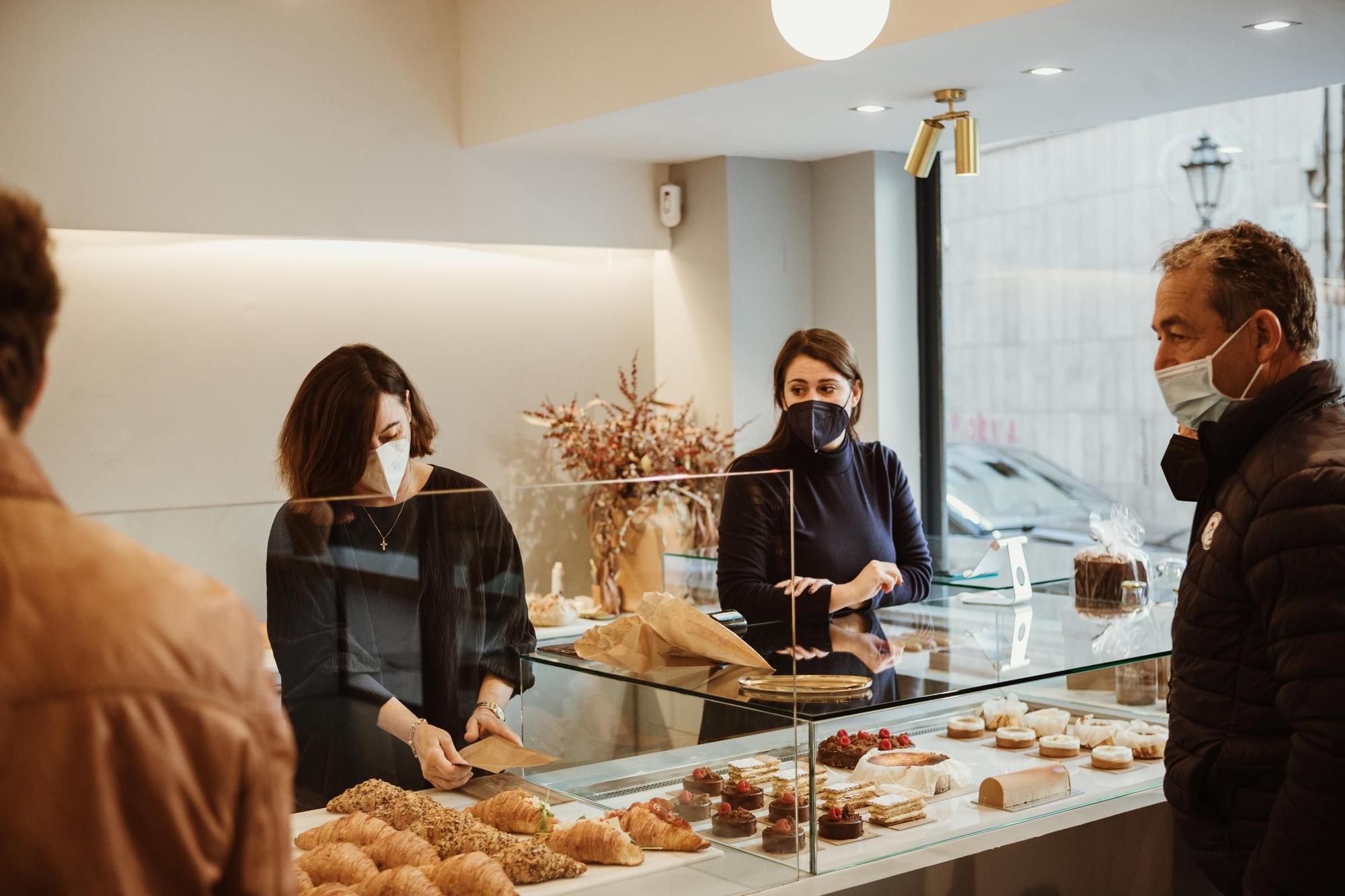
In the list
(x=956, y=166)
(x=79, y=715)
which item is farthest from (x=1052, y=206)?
(x=79, y=715)

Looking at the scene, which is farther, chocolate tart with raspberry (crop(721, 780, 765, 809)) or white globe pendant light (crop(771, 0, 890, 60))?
white globe pendant light (crop(771, 0, 890, 60))

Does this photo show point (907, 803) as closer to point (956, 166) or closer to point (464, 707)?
point (464, 707)

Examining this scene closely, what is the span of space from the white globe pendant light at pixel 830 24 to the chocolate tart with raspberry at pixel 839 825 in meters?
1.74

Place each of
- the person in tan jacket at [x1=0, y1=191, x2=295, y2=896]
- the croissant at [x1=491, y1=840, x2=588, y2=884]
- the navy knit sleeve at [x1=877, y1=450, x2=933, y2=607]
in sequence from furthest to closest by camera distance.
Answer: the navy knit sleeve at [x1=877, y1=450, x2=933, y2=607], the croissant at [x1=491, y1=840, x2=588, y2=884], the person in tan jacket at [x1=0, y1=191, x2=295, y2=896]

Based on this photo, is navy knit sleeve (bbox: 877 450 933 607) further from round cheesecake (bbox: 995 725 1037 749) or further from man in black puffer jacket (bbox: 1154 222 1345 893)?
man in black puffer jacket (bbox: 1154 222 1345 893)

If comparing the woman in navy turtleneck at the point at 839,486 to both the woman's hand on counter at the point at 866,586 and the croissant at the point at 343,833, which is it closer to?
the woman's hand on counter at the point at 866,586

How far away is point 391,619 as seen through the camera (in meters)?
1.56

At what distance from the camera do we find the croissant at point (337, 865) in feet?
5.09

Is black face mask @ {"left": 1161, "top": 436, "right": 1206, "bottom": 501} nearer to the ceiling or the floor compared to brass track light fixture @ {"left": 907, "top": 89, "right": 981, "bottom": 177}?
nearer to the floor

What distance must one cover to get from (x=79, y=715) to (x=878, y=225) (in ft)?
14.5

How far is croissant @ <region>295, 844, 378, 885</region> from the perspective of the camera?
1.55 meters

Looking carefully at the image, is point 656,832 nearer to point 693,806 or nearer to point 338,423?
point 693,806

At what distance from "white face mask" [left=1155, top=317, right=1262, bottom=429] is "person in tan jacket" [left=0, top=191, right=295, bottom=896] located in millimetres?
1497

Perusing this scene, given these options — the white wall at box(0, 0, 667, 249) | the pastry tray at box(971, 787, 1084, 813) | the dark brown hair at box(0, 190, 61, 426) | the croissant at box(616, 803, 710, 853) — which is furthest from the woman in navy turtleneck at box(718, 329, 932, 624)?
the dark brown hair at box(0, 190, 61, 426)
